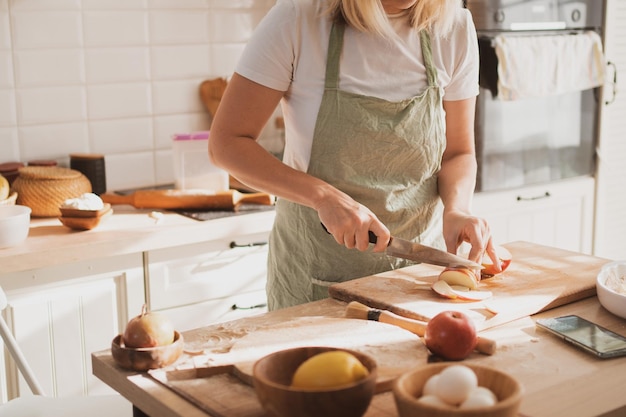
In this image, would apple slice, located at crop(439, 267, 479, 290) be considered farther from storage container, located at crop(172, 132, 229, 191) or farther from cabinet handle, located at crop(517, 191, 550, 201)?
cabinet handle, located at crop(517, 191, 550, 201)

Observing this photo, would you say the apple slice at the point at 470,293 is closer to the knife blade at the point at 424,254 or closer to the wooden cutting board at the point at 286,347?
the knife blade at the point at 424,254

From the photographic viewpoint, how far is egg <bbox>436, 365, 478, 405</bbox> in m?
0.97

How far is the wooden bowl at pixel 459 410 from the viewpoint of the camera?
0.93 meters

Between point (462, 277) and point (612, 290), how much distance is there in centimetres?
25

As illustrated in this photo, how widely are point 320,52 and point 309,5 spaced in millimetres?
96

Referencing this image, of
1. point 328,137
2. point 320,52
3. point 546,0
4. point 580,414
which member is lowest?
point 580,414

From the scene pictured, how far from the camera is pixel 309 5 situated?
1709 millimetres

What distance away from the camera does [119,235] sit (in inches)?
88.9

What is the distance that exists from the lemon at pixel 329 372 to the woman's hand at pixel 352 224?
43 cm

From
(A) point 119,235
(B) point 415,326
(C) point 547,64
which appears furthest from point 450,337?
(C) point 547,64

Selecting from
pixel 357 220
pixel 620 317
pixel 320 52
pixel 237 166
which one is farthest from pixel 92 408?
pixel 620 317

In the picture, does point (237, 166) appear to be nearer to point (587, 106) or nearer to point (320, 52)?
point (320, 52)

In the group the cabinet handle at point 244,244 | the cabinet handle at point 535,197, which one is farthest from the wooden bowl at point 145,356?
the cabinet handle at point 535,197

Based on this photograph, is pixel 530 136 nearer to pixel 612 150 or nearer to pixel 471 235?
pixel 612 150
